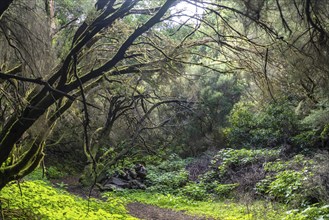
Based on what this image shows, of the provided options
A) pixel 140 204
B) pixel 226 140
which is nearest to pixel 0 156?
pixel 140 204

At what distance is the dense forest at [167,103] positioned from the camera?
3.72 meters

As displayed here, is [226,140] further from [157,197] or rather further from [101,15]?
[101,15]

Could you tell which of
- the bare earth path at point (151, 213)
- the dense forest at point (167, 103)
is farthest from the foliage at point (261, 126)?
the bare earth path at point (151, 213)

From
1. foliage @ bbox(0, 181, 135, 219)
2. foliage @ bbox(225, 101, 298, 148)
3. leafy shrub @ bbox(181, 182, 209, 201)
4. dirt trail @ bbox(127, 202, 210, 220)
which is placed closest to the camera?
foliage @ bbox(0, 181, 135, 219)

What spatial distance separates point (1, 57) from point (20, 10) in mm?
826

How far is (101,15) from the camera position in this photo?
4293 millimetres

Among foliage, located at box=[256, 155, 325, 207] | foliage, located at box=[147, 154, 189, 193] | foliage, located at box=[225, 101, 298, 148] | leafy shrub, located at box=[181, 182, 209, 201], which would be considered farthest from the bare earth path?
foliage, located at box=[225, 101, 298, 148]

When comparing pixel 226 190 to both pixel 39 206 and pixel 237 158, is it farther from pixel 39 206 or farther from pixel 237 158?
pixel 39 206

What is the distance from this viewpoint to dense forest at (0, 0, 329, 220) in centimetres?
372

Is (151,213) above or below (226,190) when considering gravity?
below

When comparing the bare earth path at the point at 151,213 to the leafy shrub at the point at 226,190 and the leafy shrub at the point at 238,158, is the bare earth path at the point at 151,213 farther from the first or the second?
the leafy shrub at the point at 238,158

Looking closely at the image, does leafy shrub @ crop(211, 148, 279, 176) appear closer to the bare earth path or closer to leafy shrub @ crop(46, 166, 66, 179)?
the bare earth path

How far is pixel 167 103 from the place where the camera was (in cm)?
1111

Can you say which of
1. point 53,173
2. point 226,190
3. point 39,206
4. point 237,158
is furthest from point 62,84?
point 53,173
